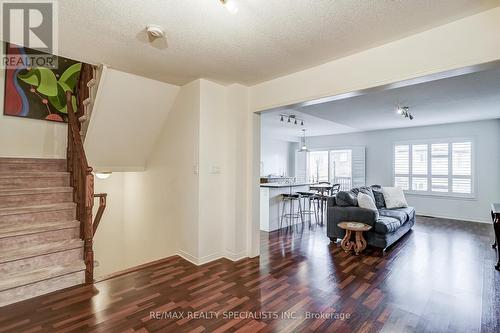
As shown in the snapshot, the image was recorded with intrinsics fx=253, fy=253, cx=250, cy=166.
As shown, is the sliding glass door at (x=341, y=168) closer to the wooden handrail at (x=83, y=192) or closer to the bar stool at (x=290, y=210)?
the bar stool at (x=290, y=210)

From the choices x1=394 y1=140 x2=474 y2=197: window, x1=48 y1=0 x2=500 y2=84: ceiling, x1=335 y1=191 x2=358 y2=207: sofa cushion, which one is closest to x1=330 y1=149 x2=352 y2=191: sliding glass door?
x1=394 y1=140 x2=474 y2=197: window

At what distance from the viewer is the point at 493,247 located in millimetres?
4195

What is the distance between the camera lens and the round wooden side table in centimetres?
390

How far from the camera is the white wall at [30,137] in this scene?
3.72 metres

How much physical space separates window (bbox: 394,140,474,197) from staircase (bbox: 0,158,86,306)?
7868 millimetres

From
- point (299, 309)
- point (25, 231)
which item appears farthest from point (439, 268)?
point (25, 231)

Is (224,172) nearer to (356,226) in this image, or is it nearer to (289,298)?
(289,298)

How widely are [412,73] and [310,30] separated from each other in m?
0.99

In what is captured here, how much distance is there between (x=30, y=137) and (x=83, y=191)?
71.4 inches

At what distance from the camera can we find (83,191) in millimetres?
3037

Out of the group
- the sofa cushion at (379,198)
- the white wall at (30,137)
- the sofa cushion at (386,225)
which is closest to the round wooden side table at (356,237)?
the sofa cushion at (386,225)

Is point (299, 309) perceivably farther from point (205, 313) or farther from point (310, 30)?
point (310, 30)

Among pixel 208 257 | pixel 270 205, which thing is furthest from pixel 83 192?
pixel 270 205

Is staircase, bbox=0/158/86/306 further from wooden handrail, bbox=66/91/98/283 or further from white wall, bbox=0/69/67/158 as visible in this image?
white wall, bbox=0/69/67/158
